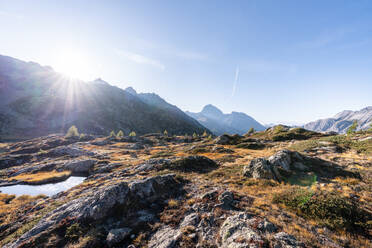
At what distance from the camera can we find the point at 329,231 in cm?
884

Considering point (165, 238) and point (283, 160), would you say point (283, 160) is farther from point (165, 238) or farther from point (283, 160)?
point (165, 238)

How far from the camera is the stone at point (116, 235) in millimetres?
9227

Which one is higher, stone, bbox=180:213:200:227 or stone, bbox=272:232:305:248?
stone, bbox=272:232:305:248

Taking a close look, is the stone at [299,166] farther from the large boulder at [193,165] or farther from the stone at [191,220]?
the stone at [191,220]

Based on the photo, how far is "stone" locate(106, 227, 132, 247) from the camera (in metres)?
9.23

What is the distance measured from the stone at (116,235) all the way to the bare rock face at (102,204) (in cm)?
7

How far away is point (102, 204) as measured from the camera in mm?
12086

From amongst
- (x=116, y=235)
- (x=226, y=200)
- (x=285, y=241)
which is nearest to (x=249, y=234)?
(x=285, y=241)

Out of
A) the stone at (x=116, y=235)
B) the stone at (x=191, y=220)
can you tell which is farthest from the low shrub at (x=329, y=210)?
the stone at (x=116, y=235)

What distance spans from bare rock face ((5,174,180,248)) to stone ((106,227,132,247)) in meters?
0.07

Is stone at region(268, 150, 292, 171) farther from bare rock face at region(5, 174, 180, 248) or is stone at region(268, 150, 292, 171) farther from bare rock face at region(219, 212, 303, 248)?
bare rock face at region(5, 174, 180, 248)

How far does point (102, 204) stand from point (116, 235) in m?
3.76

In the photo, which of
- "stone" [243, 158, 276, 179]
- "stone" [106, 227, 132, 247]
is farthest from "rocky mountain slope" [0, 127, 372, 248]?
"stone" [243, 158, 276, 179]

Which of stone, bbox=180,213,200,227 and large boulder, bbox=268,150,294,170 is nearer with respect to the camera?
stone, bbox=180,213,200,227
